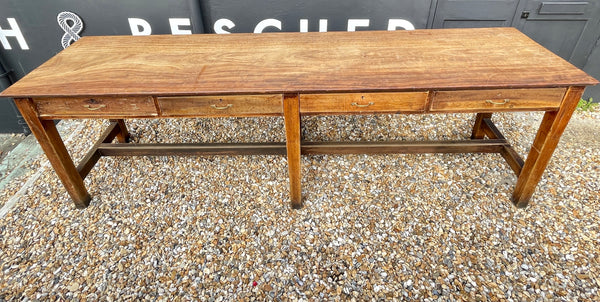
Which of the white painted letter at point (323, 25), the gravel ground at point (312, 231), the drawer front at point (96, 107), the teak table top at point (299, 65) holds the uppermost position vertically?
the teak table top at point (299, 65)

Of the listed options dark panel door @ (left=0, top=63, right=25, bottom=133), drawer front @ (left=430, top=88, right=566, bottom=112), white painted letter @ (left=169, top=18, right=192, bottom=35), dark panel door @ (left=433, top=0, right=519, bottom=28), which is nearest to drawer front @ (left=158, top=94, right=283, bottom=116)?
drawer front @ (left=430, top=88, right=566, bottom=112)

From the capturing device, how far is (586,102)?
12.5 ft

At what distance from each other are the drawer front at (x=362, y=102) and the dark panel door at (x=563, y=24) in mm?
2407

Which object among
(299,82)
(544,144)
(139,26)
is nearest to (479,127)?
(544,144)

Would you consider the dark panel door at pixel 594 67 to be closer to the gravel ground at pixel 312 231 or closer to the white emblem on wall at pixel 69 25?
the gravel ground at pixel 312 231

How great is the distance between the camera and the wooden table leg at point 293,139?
6.04 ft

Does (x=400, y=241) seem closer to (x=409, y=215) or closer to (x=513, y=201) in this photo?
(x=409, y=215)

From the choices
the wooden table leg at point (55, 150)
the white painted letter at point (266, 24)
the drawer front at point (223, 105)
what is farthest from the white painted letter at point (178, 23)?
the drawer front at point (223, 105)

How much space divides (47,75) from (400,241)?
2.43m

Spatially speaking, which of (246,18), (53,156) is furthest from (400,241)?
(246,18)

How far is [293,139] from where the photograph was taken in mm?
1999

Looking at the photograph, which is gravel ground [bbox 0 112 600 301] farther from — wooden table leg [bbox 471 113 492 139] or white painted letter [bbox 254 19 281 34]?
white painted letter [bbox 254 19 281 34]

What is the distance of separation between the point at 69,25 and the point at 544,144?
4444mm

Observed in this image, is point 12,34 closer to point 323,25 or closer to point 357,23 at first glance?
point 323,25
